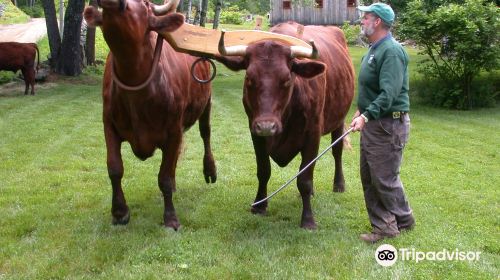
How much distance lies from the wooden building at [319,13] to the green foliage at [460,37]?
935 inches

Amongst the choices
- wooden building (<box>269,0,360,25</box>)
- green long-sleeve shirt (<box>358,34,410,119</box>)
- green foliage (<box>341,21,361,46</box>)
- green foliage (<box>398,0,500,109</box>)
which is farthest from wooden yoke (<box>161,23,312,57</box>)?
wooden building (<box>269,0,360,25</box>)

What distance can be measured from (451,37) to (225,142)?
7787 millimetres

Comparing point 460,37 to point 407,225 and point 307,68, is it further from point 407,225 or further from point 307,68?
point 307,68

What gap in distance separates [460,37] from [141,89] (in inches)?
479

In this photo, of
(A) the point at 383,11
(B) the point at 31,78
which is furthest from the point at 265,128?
(B) the point at 31,78

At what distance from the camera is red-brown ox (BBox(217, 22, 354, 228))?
16.8 ft

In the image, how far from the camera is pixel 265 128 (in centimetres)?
489

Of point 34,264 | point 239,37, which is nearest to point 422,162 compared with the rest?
point 239,37

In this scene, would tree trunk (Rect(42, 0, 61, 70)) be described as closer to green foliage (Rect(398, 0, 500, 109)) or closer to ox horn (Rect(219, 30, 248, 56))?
green foliage (Rect(398, 0, 500, 109))

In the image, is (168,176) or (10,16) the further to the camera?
(10,16)

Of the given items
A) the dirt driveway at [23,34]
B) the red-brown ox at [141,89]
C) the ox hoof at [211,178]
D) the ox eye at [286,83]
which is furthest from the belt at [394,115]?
the dirt driveway at [23,34]

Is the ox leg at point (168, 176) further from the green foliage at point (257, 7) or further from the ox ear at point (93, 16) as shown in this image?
the green foliage at point (257, 7)

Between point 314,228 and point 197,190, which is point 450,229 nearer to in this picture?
point 314,228

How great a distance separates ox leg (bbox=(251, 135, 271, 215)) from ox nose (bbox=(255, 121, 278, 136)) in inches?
42.0
